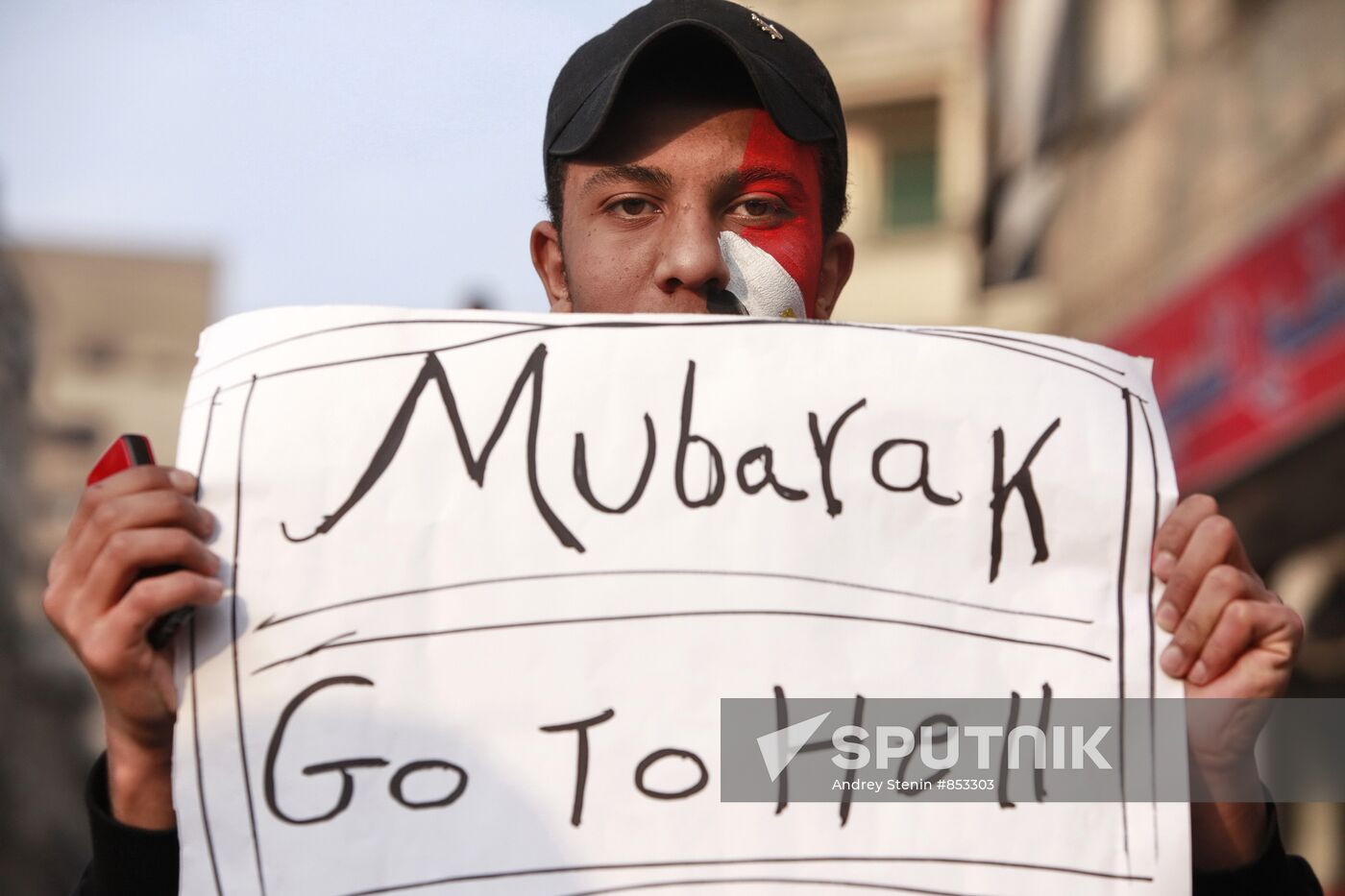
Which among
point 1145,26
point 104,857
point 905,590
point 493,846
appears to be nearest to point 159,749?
point 104,857

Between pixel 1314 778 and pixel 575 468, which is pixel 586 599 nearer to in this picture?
pixel 575 468

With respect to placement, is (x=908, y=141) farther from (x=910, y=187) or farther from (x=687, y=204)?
(x=687, y=204)

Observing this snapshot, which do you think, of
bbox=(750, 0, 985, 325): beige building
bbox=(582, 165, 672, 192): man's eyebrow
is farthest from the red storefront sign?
bbox=(750, 0, 985, 325): beige building

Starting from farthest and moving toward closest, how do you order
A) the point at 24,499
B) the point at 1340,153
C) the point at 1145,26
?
1. the point at 24,499
2. the point at 1145,26
3. the point at 1340,153

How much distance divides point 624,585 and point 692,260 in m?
0.45

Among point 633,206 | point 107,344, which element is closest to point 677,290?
point 633,206

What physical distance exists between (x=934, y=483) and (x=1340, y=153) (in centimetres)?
554

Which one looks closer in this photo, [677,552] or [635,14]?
[677,552]

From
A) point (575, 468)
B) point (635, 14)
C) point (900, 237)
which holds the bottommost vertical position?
point (575, 468)

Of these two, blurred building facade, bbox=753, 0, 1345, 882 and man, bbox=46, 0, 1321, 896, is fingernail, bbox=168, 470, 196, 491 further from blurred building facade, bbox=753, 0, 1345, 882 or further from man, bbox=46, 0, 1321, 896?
blurred building facade, bbox=753, 0, 1345, 882

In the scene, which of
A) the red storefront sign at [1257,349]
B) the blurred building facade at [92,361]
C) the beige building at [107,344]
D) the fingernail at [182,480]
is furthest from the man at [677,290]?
the beige building at [107,344]

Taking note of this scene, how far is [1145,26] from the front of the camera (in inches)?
396

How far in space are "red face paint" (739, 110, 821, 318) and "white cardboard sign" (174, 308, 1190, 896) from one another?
313 mm

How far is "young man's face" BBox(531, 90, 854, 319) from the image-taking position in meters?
1.91
